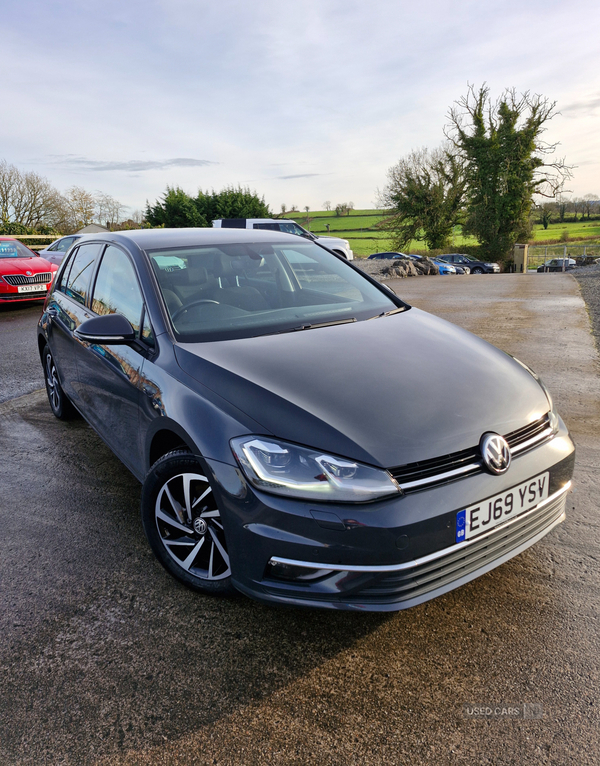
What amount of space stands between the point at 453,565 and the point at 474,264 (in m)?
41.1

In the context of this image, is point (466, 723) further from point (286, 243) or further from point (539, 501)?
point (286, 243)

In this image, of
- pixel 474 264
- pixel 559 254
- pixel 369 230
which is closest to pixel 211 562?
pixel 474 264

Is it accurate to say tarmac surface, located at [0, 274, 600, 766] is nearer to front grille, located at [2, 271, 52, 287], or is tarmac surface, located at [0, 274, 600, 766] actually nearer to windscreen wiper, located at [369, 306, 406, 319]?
windscreen wiper, located at [369, 306, 406, 319]

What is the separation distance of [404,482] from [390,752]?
85 centimetres

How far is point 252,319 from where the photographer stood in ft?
10.1

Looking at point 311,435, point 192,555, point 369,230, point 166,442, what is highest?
point 369,230

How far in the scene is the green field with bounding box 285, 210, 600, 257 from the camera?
2035 inches

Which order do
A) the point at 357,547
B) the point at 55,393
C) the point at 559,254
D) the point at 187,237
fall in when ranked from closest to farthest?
the point at 357,547, the point at 187,237, the point at 55,393, the point at 559,254

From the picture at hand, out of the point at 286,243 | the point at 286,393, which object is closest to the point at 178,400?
the point at 286,393

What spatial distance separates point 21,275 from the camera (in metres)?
12.8

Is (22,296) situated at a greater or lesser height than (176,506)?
greater

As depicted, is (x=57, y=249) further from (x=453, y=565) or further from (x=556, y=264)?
(x=556, y=264)

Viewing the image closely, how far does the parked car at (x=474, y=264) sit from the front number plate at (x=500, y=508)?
3958 centimetres

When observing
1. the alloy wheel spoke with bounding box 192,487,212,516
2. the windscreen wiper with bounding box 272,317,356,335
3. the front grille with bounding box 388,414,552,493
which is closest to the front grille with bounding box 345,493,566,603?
the front grille with bounding box 388,414,552,493
